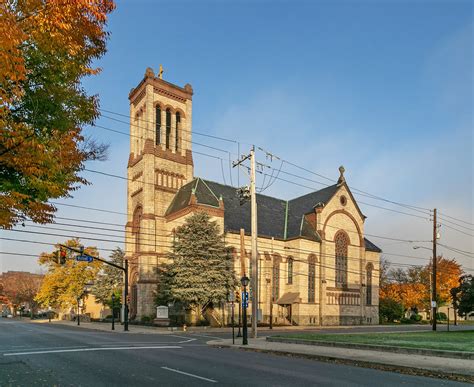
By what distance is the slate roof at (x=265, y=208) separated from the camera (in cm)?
4684

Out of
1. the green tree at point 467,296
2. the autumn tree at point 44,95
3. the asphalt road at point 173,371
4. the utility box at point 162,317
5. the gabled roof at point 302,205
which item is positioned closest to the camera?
the autumn tree at point 44,95

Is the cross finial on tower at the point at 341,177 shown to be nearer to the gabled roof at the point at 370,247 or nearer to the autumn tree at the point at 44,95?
the gabled roof at the point at 370,247

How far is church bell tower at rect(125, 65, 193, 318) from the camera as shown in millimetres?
45062

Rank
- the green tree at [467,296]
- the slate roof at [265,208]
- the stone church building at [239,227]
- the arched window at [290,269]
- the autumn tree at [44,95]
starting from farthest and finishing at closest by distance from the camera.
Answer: the arched window at [290,269] < the slate roof at [265,208] < the stone church building at [239,227] < the green tree at [467,296] < the autumn tree at [44,95]

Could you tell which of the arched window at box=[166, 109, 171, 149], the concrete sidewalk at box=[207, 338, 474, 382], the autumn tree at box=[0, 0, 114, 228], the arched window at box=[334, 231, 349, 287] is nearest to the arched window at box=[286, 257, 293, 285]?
the arched window at box=[334, 231, 349, 287]

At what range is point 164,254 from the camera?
4469cm

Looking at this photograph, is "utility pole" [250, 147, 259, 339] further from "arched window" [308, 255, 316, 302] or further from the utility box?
"arched window" [308, 255, 316, 302]

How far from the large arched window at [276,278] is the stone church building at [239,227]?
0.12 metres

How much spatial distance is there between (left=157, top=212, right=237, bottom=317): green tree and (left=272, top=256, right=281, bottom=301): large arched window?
10.0 metres

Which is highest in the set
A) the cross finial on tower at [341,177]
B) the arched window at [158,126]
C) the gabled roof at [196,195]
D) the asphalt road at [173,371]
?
the arched window at [158,126]

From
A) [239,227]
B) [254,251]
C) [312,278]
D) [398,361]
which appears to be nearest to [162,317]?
[239,227]

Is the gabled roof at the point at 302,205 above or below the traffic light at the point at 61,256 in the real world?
above

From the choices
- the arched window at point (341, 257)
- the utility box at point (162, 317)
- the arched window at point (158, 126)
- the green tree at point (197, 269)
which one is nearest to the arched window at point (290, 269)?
the arched window at point (341, 257)

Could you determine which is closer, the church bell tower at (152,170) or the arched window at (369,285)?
the church bell tower at (152,170)
